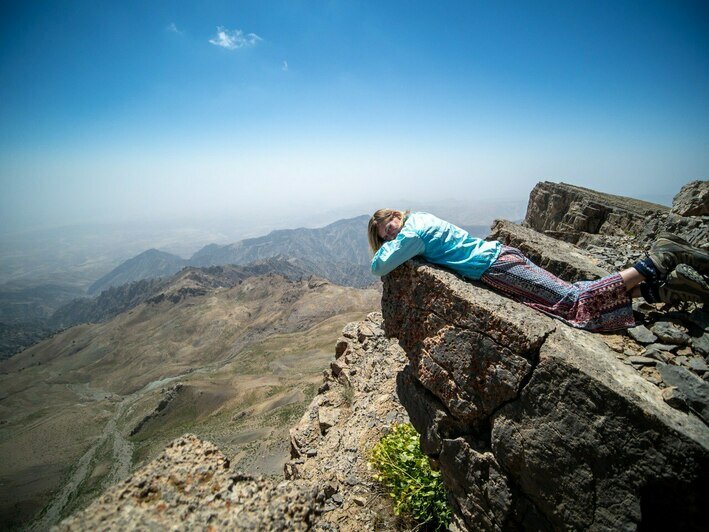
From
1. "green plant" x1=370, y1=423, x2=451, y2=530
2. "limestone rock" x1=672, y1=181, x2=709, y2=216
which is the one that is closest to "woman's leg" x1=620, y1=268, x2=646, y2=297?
"green plant" x1=370, y1=423, x2=451, y2=530

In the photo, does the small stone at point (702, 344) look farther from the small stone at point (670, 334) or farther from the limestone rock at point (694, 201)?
the limestone rock at point (694, 201)

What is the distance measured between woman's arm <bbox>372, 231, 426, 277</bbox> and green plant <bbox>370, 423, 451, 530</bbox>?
409cm

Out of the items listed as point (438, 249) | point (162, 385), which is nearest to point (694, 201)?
point (438, 249)

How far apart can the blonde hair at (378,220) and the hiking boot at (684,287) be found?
4195mm

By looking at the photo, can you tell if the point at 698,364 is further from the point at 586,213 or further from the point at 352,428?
the point at 586,213

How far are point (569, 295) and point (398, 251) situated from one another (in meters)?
2.91

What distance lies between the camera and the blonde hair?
626 centimetres

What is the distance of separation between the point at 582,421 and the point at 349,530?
4.97 m

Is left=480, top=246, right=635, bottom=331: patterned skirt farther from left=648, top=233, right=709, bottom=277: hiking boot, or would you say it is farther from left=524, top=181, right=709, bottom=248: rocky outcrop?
left=524, top=181, right=709, bottom=248: rocky outcrop

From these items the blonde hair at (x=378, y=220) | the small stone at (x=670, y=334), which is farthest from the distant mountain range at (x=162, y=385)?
the small stone at (x=670, y=334)

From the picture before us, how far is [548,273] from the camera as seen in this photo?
5648 millimetres

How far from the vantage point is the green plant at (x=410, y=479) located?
6.07 metres

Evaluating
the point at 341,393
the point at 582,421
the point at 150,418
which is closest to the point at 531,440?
the point at 582,421

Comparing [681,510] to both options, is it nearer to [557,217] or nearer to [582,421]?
[582,421]
